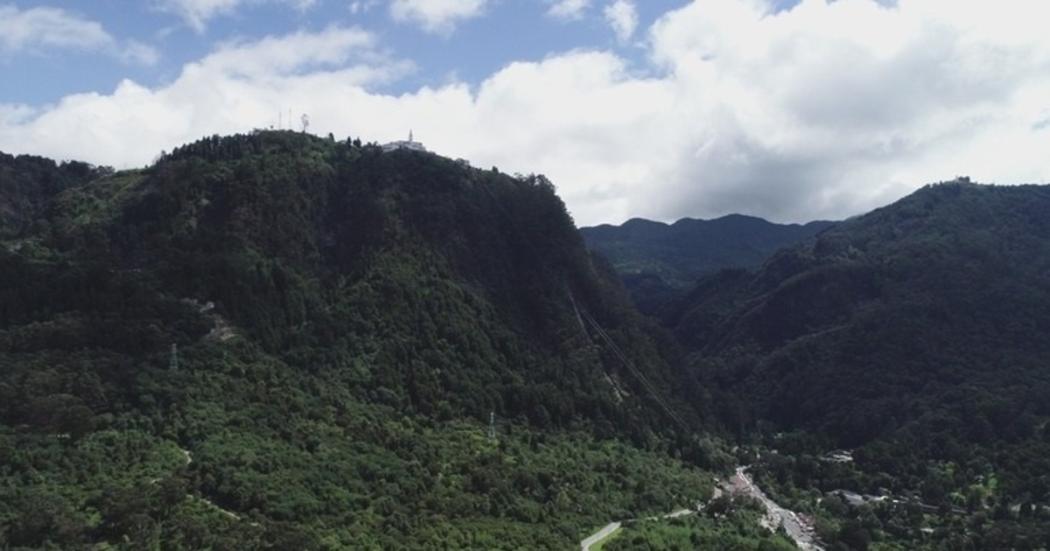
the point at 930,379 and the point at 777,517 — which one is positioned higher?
the point at 930,379

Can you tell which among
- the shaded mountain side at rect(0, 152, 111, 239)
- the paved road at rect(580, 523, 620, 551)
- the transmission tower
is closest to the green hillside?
the paved road at rect(580, 523, 620, 551)

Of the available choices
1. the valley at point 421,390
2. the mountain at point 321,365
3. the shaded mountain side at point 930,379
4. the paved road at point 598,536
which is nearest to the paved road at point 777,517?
the valley at point 421,390

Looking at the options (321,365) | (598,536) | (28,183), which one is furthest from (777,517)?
(28,183)

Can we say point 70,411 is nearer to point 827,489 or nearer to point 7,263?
point 7,263

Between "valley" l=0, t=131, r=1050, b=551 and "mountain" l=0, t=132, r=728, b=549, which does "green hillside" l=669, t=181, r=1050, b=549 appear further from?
"mountain" l=0, t=132, r=728, b=549

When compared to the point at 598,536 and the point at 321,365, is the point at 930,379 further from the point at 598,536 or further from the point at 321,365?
the point at 321,365

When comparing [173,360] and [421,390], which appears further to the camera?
[421,390]

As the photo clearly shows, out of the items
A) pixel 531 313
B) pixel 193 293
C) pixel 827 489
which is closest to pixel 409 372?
pixel 193 293
